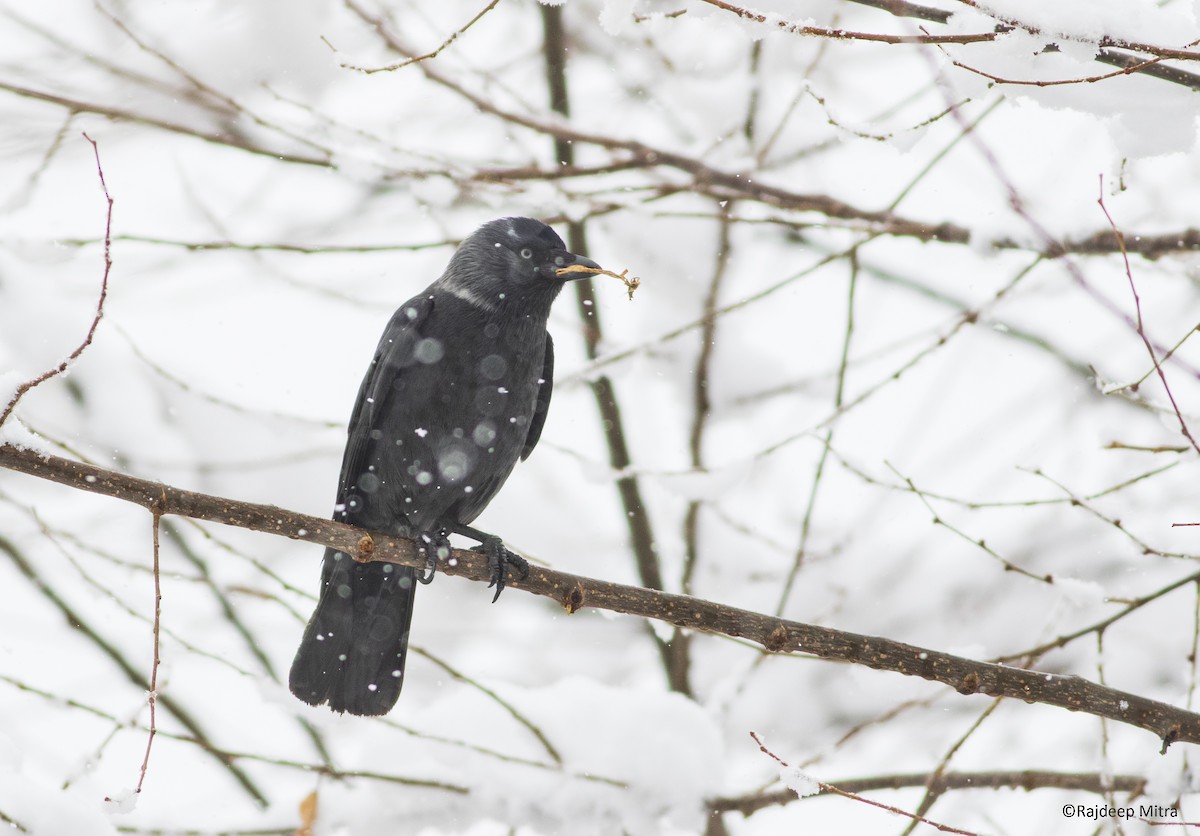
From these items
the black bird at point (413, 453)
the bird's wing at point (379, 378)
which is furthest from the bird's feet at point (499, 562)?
the bird's wing at point (379, 378)

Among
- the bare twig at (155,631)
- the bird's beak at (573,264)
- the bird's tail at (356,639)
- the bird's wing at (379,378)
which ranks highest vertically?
the bird's beak at (573,264)

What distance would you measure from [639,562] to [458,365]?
196 cm

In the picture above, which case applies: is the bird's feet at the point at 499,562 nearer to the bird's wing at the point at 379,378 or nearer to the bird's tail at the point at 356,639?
the bird's tail at the point at 356,639

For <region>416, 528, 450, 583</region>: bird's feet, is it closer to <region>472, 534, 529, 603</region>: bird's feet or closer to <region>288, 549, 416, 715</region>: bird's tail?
<region>472, 534, 529, 603</region>: bird's feet

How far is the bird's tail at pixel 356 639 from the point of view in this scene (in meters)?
4.16

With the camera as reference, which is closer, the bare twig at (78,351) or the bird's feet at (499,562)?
the bare twig at (78,351)

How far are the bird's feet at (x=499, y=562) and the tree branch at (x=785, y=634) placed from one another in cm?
49

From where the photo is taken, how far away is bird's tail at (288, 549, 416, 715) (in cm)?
416

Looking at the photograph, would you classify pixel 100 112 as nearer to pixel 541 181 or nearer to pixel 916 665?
pixel 541 181

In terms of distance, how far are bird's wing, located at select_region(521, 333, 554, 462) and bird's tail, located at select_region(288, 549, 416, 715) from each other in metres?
1.03

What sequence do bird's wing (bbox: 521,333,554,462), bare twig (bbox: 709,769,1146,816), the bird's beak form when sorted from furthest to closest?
bird's wing (bbox: 521,333,554,462) < the bird's beak < bare twig (bbox: 709,769,1146,816)

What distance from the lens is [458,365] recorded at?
4.27 m

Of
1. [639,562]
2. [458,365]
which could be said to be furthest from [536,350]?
[639,562]

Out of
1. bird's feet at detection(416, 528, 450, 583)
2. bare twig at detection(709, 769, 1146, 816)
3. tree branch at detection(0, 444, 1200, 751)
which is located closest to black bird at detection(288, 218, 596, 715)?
bird's feet at detection(416, 528, 450, 583)
